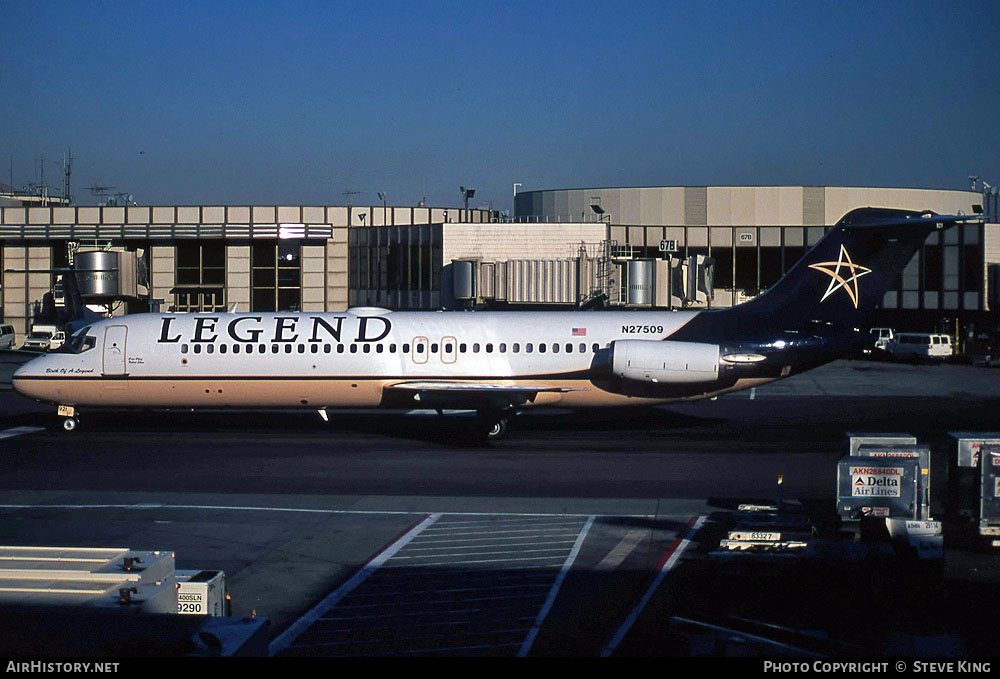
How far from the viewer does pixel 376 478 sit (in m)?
22.4

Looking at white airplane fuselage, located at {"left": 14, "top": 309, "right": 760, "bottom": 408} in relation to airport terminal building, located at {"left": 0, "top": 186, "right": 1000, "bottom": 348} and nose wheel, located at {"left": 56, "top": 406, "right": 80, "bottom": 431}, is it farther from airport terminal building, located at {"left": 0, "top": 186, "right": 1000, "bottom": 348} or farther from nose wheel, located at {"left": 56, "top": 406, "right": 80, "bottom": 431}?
airport terminal building, located at {"left": 0, "top": 186, "right": 1000, "bottom": 348}

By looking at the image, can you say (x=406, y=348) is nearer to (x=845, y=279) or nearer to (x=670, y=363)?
(x=670, y=363)

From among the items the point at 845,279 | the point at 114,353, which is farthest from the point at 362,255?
the point at 845,279

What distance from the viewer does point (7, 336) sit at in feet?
216

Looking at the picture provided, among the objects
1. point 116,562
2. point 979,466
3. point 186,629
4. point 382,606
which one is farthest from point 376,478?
point 186,629

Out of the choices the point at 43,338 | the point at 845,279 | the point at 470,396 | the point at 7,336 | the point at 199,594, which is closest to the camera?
the point at 199,594

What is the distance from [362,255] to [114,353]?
37.8 meters

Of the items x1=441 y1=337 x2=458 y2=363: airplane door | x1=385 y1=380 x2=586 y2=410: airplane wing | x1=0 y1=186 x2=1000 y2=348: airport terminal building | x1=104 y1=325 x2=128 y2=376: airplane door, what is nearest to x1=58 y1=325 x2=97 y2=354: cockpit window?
x1=104 y1=325 x2=128 y2=376: airplane door

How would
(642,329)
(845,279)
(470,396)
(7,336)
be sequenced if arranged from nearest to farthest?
(470,396) < (845,279) < (642,329) < (7,336)

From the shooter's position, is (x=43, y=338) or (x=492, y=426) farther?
(x=43, y=338)

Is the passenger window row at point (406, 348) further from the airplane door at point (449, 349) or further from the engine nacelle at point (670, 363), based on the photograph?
the engine nacelle at point (670, 363)

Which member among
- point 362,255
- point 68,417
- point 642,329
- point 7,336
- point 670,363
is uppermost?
point 362,255

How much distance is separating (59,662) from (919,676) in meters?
5.60

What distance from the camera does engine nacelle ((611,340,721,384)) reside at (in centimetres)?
2653
